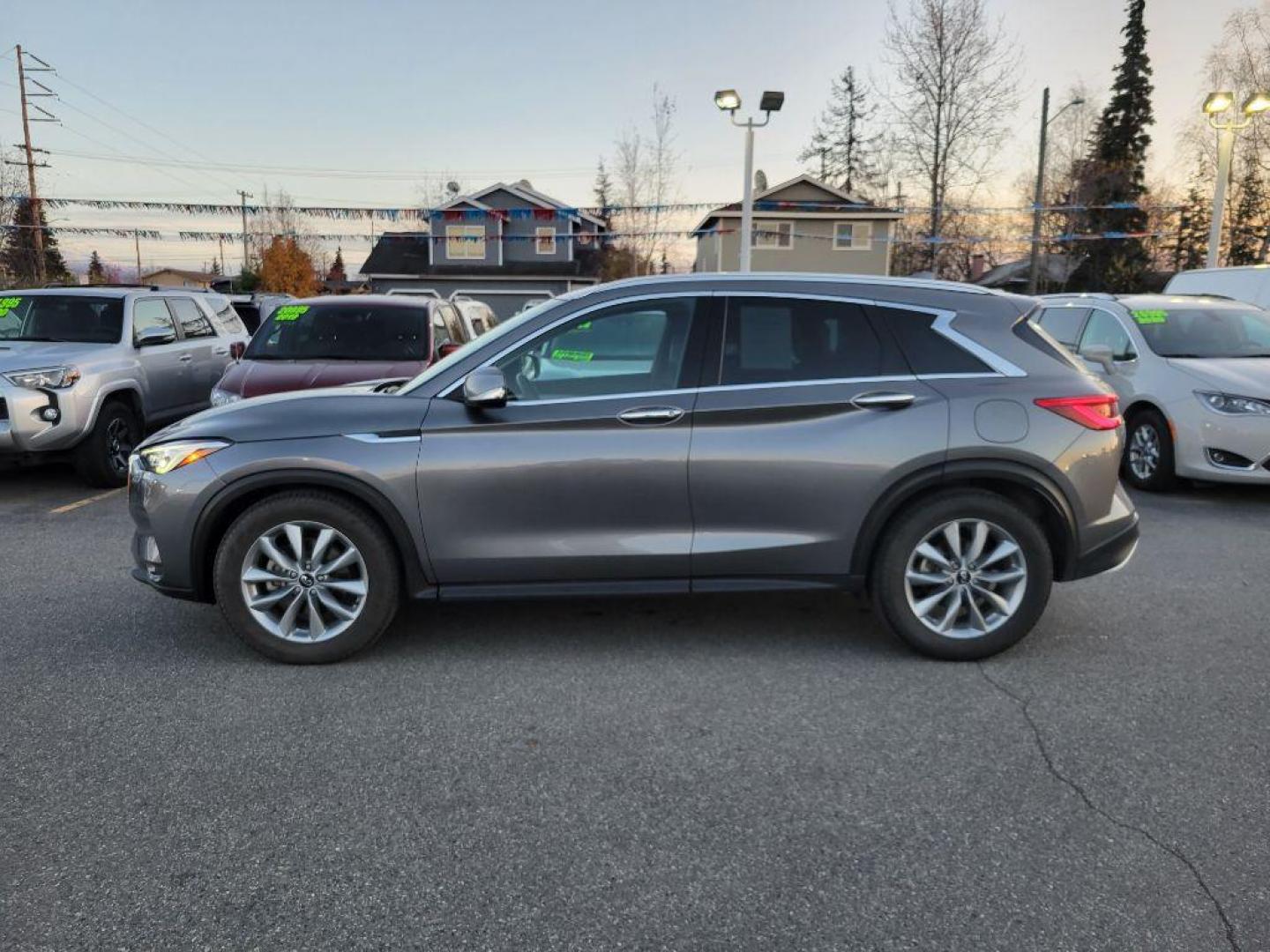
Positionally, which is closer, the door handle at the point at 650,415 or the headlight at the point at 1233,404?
the door handle at the point at 650,415

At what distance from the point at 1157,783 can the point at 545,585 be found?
2450 mm

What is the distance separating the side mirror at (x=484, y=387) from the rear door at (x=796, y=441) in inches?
34.1

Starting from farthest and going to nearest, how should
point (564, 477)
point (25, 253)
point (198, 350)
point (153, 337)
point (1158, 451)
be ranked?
point (25, 253), point (198, 350), point (153, 337), point (1158, 451), point (564, 477)

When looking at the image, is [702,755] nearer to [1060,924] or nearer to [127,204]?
[1060,924]

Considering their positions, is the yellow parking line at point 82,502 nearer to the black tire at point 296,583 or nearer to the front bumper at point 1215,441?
the black tire at point 296,583

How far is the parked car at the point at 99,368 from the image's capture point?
7.70 metres

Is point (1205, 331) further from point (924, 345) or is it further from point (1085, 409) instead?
point (924, 345)

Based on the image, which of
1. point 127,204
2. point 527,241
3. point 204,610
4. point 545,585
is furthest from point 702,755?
point 527,241

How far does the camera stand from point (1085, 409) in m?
4.12

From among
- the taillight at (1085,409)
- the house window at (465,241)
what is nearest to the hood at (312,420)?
the taillight at (1085,409)

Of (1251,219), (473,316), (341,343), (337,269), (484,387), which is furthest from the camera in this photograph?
(337,269)

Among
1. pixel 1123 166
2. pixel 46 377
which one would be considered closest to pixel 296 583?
pixel 46 377

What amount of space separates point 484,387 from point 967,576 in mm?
2295

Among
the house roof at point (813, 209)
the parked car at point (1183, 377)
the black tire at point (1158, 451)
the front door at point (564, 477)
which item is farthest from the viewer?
the house roof at point (813, 209)
